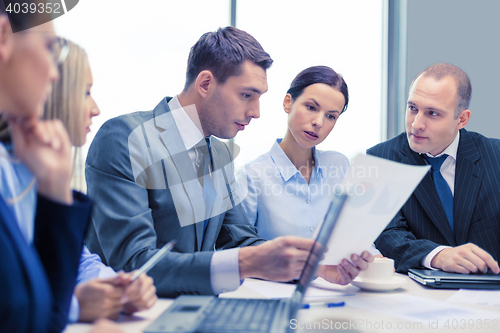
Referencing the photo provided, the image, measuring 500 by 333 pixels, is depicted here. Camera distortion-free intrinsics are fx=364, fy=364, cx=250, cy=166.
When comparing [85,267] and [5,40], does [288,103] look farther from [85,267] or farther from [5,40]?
[5,40]

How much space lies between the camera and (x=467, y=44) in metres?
2.83

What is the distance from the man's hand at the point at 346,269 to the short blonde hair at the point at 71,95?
0.76 m

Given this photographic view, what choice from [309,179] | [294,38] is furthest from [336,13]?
[309,179]

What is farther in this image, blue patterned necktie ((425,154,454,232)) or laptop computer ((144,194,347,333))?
→ blue patterned necktie ((425,154,454,232))

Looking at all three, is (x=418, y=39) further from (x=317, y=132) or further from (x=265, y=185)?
(x=265, y=185)

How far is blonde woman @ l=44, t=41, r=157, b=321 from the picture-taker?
1.91 ft

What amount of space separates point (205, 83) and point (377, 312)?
1.04m

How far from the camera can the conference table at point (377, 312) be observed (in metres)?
0.76

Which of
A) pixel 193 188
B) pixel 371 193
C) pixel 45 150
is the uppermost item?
pixel 45 150

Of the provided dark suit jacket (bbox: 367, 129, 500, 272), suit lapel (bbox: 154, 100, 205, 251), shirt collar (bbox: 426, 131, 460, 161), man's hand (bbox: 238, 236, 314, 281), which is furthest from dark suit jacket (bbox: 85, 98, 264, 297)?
shirt collar (bbox: 426, 131, 460, 161)

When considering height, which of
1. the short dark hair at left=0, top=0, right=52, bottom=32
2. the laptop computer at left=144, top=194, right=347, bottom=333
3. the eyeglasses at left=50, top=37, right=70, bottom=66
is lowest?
the laptop computer at left=144, top=194, right=347, bottom=333

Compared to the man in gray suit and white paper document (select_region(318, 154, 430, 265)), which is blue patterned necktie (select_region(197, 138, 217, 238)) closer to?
the man in gray suit

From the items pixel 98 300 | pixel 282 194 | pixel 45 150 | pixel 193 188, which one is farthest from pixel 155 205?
pixel 282 194

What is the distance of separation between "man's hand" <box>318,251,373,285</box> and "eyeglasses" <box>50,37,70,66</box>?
0.83 meters
